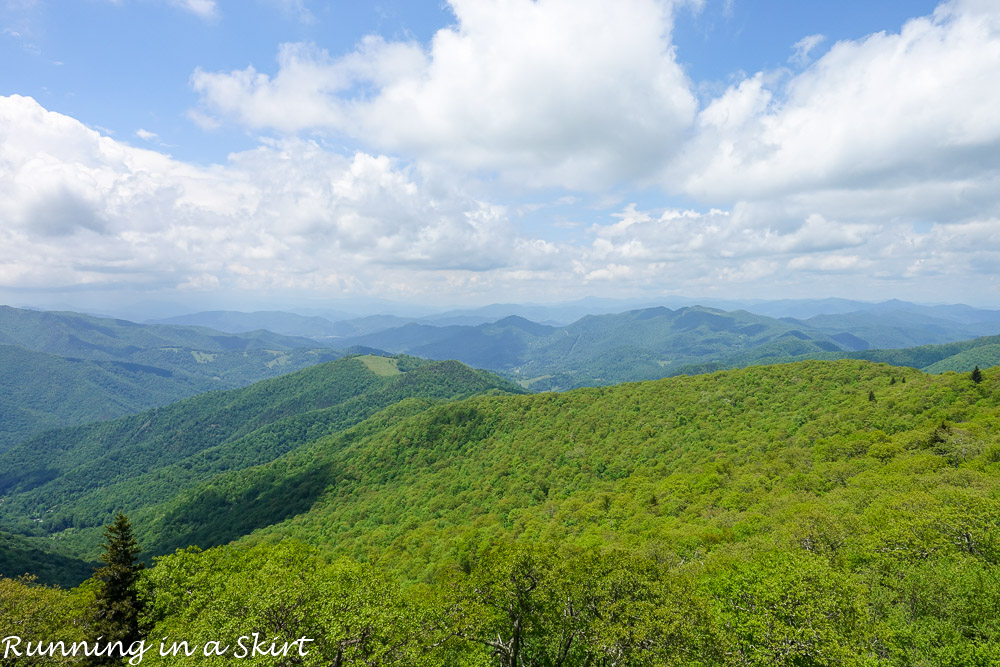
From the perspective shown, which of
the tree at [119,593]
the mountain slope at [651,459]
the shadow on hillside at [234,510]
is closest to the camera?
the tree at [119,593]

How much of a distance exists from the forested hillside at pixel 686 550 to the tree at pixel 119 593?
1284 millimetres

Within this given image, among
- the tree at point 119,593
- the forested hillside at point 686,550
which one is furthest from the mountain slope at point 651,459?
the tree at point 119,593

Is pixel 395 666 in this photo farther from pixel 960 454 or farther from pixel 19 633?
pixel 960 454

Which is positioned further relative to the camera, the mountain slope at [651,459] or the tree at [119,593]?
the mountain slope at [651,459]

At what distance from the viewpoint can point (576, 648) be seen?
90.2 feet

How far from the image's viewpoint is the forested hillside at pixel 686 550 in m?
21.7

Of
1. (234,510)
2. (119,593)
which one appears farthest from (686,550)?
(234,510)

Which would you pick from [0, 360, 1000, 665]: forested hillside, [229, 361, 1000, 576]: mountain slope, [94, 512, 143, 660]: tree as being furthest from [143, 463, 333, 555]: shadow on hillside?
[94, 512, 143, 660]: tree

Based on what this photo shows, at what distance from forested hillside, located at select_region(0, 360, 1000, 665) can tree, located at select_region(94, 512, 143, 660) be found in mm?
1284

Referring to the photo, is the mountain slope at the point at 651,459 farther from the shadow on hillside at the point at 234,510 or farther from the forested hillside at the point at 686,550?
the shadow on hillside at the point at 234,510

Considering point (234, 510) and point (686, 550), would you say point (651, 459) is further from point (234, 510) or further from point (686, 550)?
point (234, 510)

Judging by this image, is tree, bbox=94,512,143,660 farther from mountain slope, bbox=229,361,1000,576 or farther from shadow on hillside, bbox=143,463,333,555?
shadow on hillside, bbox=143,463,333,555

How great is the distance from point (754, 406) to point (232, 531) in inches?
7246

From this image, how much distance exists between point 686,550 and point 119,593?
53471 mm
